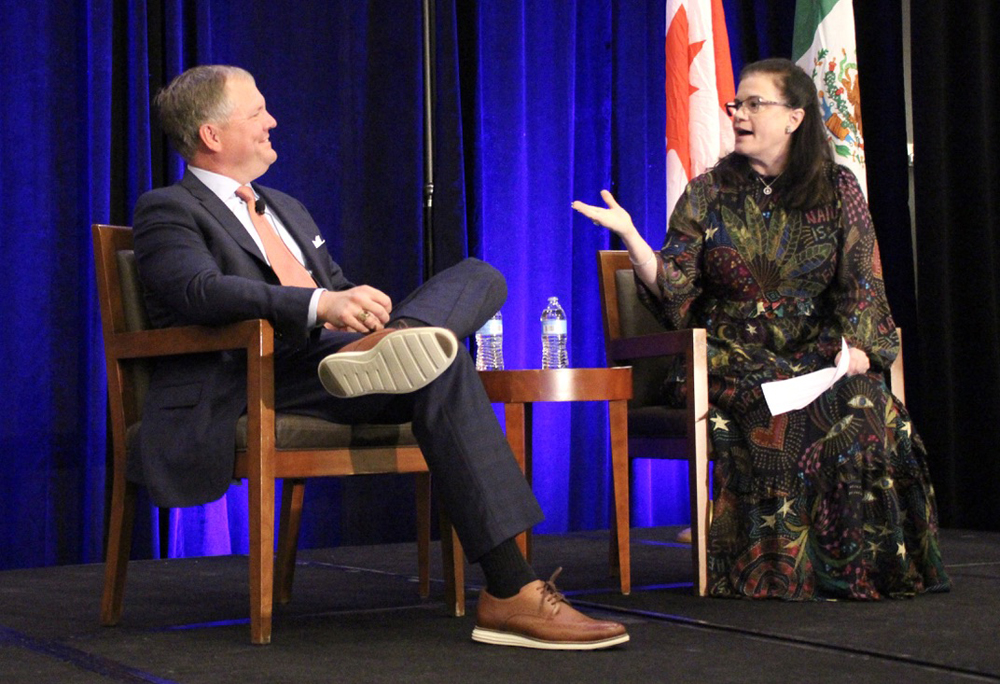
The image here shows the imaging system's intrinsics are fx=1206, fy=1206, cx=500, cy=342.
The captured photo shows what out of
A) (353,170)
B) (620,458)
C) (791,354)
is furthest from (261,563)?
(353,170)

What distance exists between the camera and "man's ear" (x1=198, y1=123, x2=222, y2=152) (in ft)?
7.75

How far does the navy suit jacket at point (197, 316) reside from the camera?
2.05 meters

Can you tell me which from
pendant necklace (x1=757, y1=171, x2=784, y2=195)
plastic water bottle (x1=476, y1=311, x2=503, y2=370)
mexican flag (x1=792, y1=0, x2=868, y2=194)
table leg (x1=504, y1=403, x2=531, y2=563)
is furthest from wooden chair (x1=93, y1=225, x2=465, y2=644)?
mexican flag (x1=792, y1=0, x2=868, y2=194)

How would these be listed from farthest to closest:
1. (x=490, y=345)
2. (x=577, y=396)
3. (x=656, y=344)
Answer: (x=490, y=345), (x=656, y=344), (x=577, y=396)

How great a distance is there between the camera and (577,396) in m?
2.66

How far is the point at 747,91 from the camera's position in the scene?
282 cm

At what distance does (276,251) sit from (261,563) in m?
0.66

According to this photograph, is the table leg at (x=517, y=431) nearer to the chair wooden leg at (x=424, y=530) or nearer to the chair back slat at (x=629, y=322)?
the chair wooden leg at (x=424, y=530)

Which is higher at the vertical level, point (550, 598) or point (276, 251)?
point (276, 251)

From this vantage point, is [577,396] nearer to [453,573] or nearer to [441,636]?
[453,573]

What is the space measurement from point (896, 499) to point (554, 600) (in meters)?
0.98

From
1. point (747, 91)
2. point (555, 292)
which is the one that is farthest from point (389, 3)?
point (747, 91)

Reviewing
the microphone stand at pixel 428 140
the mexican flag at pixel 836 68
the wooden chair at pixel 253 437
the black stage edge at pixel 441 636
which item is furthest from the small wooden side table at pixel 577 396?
the mexican flag at pixel 836 68

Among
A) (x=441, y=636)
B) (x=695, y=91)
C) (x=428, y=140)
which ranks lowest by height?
(x=441, y=636)
